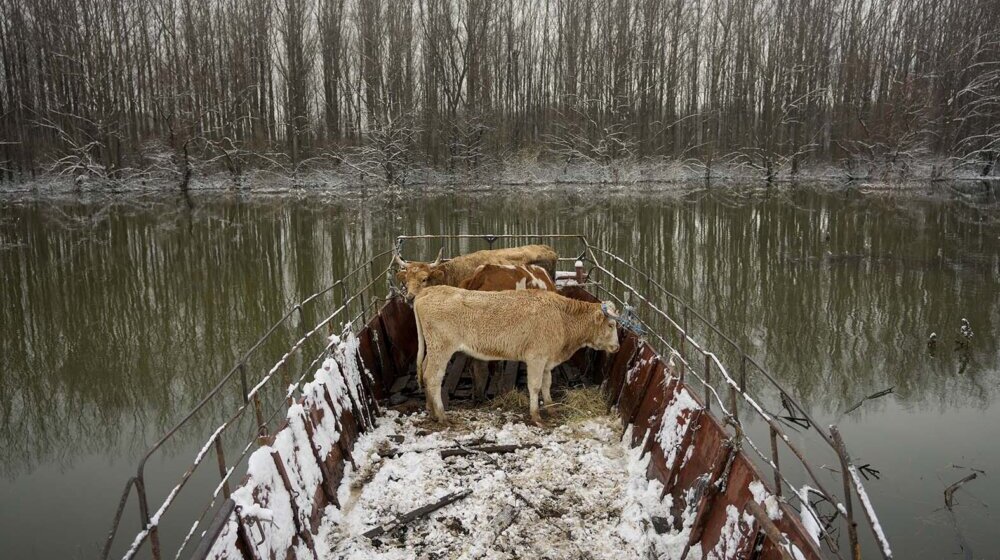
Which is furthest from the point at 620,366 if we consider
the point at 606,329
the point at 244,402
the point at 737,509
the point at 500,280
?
the point at 244,402

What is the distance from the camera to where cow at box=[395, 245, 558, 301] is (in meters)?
9.36

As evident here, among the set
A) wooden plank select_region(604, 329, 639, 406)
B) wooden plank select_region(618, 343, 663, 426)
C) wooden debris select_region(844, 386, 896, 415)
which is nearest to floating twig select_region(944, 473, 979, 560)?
wooden debris select_region(844, 386, 896, 415)

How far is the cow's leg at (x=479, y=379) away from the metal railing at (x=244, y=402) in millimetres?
1677

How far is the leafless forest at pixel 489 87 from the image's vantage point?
41719mm

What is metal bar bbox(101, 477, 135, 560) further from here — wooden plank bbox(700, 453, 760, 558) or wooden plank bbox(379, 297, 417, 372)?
wooden plank bbox(379, 297, 417, 372)

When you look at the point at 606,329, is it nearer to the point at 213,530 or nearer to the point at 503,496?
the point at 503,496

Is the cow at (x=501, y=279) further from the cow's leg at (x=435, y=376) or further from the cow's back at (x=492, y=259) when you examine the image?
the cow's leg at (x=435, y=376)

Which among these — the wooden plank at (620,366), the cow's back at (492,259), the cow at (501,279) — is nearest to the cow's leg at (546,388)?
the wooden plank at (620,366)

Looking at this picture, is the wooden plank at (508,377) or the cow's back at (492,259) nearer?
the wooden plank at (508,377)

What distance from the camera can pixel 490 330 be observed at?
710cm

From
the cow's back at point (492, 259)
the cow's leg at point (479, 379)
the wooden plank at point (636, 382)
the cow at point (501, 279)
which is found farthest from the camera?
the cow's back at point (492, 259)

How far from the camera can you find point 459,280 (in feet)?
35.5

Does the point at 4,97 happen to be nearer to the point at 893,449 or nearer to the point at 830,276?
the point at 830,276

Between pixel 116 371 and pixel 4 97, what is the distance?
146 feet
